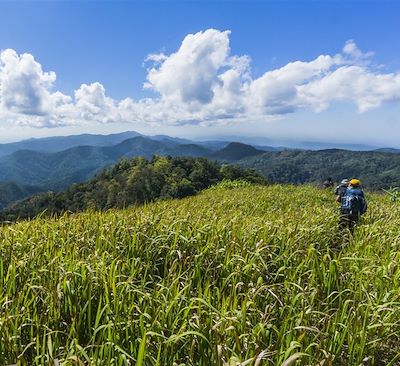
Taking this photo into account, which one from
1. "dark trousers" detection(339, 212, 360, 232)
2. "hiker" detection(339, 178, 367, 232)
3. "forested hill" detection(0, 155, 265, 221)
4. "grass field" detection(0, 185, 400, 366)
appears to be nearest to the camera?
"grass field" detection(0, 185, 400, 366)

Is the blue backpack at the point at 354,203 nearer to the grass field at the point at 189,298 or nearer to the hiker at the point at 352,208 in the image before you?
the hiker at the point at 352,208

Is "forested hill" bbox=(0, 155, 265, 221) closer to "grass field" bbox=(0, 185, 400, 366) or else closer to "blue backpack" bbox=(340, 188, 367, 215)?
"blue backpack" bbox=(340, 188, 367, 215)

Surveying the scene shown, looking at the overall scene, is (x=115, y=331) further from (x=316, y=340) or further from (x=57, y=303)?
(x=316, y=340)

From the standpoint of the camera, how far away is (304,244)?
234 inches

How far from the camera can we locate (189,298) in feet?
11.7

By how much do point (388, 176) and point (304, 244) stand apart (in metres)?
209

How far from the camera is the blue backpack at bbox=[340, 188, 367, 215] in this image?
8.88 metres

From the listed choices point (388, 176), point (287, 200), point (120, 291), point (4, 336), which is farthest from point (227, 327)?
point (388, 176)

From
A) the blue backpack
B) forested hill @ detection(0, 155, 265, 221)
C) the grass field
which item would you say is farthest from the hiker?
forested hill @ detection(0, 155, 265, 221)

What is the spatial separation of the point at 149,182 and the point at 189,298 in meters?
57.5

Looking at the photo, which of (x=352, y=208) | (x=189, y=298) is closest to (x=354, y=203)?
(x=352, y=208)

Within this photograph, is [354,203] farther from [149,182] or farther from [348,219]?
[149,182]

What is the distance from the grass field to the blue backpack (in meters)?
2.46

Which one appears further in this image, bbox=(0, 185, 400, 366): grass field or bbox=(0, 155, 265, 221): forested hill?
bbox=(0, 155, 265, 221): forested hill
